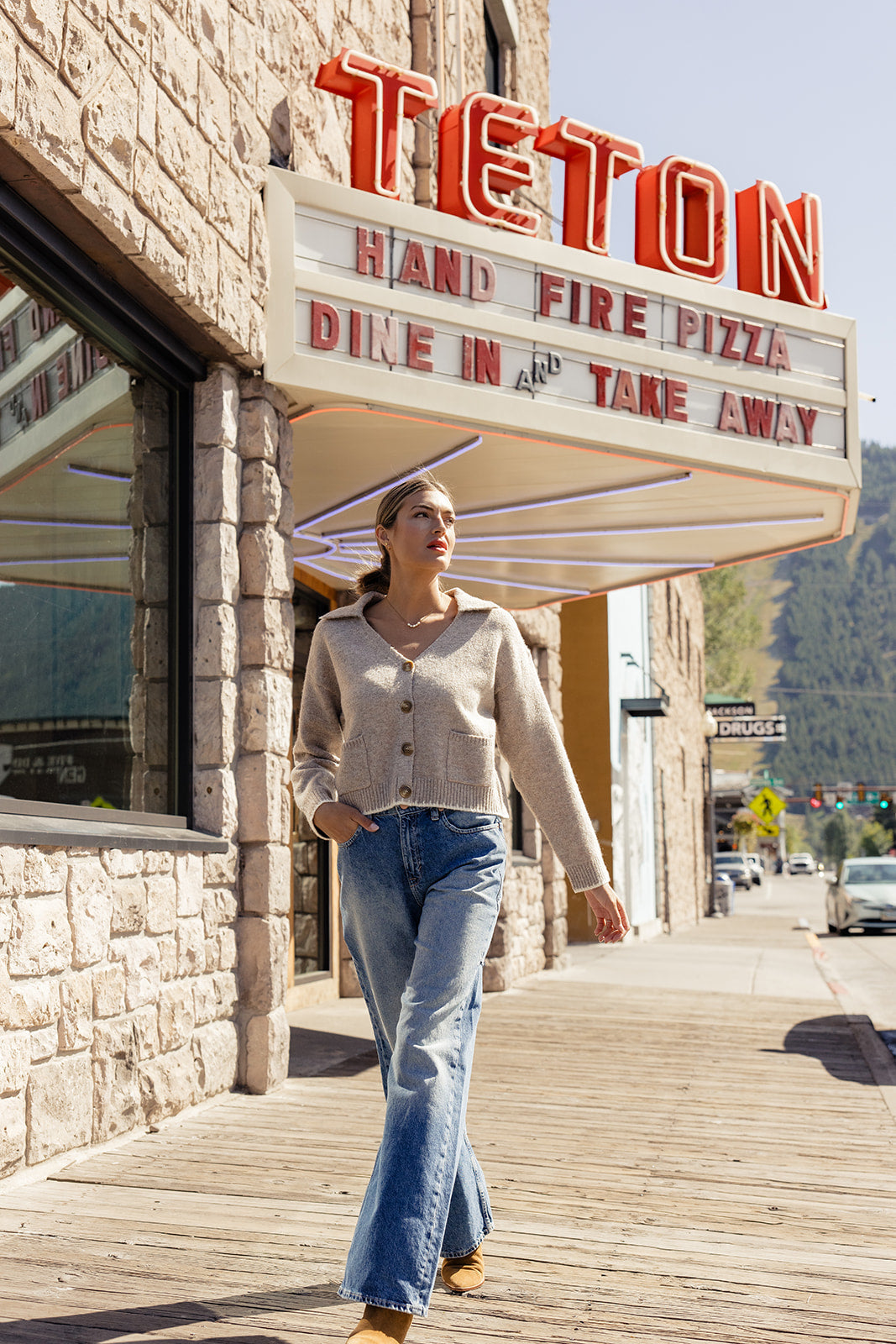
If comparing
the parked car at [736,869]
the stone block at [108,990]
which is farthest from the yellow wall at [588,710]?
the parked car at [736,869]

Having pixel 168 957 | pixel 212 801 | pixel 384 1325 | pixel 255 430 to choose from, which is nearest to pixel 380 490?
pixel 255 430

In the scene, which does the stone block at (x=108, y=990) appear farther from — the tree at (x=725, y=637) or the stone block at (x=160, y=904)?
the tree at (x=725, y=637)

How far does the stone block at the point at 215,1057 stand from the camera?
5496 mm

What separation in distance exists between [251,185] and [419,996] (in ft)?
15.6

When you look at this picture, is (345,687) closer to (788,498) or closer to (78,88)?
(78,88)

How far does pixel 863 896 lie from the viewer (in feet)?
72.3

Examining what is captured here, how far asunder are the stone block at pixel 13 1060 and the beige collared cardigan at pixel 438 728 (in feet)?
5.39

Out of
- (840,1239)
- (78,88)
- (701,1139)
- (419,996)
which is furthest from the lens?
(701,1139)

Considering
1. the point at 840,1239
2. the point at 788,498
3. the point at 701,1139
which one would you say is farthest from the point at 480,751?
the point at 788,498

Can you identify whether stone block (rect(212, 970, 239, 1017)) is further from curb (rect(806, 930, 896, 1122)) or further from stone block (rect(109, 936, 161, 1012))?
curb (rect(806, 930, 896, 1122))

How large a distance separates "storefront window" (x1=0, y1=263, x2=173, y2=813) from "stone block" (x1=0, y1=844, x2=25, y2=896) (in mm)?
263

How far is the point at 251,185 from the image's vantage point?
6199 millimetres

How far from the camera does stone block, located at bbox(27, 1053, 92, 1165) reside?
4.22 meters

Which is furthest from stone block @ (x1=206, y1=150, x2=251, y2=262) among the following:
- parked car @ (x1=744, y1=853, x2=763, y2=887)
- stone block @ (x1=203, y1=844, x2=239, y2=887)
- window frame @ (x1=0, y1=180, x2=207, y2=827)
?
parked car @ (x1=744, y1=853, x2=763, y2=887)
